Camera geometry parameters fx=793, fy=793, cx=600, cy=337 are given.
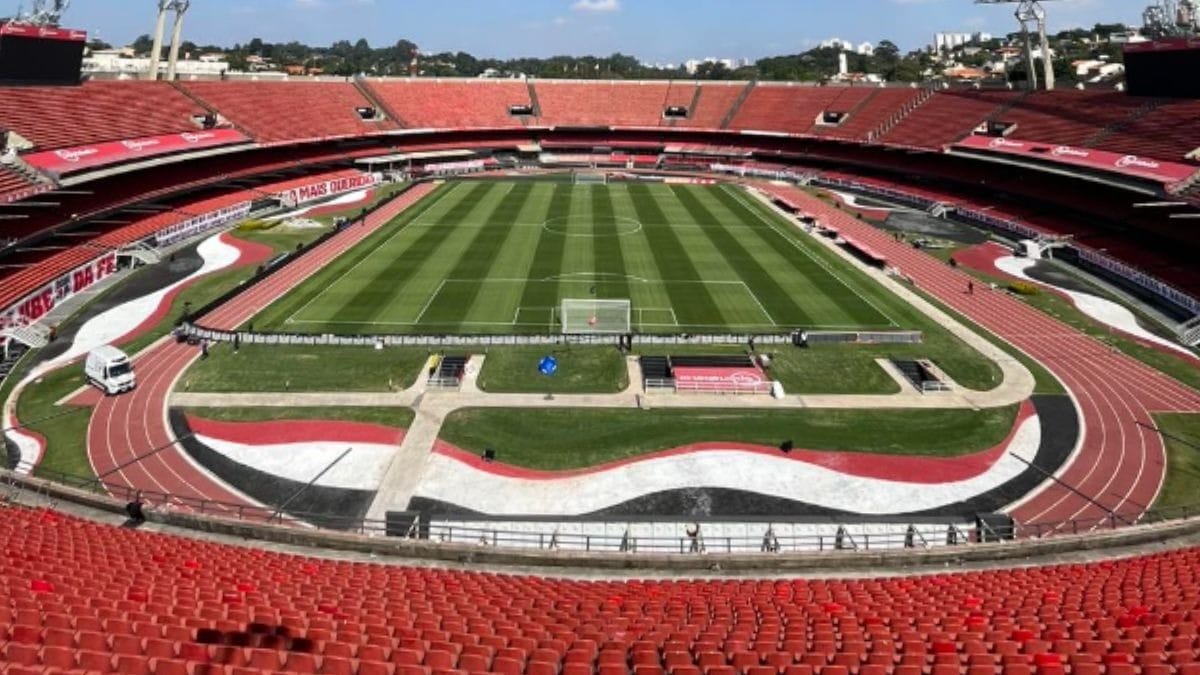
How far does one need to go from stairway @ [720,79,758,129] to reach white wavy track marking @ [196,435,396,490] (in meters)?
85.1

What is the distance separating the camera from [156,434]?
2988 centimetres

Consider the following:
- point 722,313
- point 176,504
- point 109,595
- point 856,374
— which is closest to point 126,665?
point 109,595

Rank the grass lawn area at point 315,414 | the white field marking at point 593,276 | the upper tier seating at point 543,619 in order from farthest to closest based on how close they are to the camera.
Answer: the white field marking at point 593,276
the grass lawn area at point 315,414
the upper tier seating at point 543,619

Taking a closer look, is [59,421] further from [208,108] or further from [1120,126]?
[1120,126]

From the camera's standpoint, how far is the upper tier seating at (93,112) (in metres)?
55.7

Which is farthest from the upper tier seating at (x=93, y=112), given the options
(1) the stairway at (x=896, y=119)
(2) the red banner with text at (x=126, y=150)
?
(1) the stairway at (x=896, y=119)

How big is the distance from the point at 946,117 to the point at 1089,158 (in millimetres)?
25702

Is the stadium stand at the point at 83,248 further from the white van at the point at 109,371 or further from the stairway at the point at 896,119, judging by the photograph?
the stairway at the point at 896,119

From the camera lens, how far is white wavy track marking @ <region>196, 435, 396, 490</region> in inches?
1065

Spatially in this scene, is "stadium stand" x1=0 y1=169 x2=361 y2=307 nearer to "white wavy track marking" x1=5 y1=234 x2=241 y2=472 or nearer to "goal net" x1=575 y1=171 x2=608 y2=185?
"white wavy track marking" x1=5 y1=234 x2=241 y2=472

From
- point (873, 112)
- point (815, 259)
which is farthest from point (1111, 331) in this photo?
point (873, 112)

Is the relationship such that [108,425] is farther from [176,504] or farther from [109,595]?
[109,595]

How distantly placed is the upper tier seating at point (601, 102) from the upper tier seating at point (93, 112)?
47033mm

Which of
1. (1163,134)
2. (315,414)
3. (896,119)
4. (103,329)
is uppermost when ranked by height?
(896,119)
